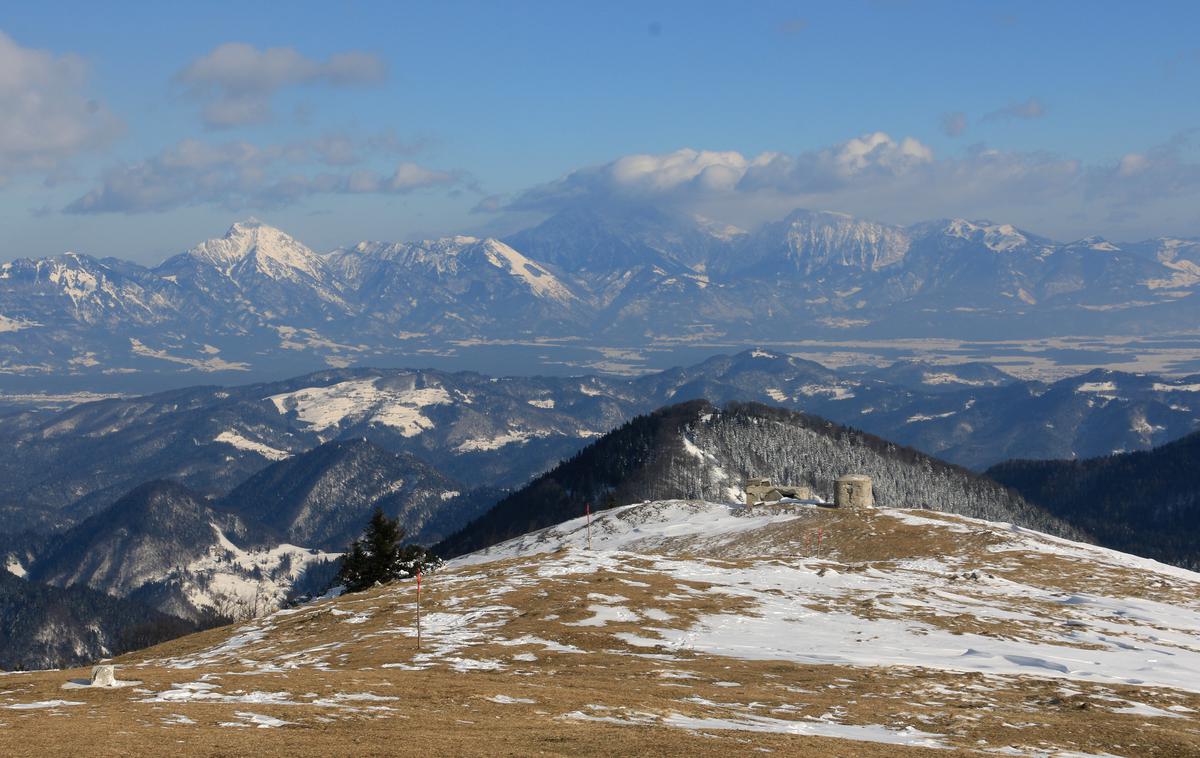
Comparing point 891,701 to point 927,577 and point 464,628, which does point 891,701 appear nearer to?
point 464,628

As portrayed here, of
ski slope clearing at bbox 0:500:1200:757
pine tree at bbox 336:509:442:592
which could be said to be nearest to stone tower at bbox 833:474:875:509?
ski slope clearing at bbox 0:500:1200:757

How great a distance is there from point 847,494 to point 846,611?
61782 millimetres

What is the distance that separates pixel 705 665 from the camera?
184ft

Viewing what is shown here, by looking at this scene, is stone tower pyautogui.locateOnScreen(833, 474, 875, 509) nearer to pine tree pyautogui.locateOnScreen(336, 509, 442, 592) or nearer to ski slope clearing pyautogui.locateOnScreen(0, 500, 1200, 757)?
ski slope clearing pyautogui.locateOnScreen(0, 500, 1200, 757)

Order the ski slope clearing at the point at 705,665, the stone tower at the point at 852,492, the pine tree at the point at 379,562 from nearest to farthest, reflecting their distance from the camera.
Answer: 1. the ski slope clearing at the point at 705,665
2. the pine tree at the point at 379,562
3. the stone tower at the point at 852,492

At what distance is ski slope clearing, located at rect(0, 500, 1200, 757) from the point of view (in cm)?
3809

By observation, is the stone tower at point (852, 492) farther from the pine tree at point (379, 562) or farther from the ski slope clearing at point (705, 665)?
the pine tree at point (379, 562)

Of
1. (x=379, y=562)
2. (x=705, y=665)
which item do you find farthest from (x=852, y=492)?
(x=705, y=665)

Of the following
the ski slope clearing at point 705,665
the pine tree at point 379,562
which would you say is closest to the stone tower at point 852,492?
the ski slope clearing at point 705,665

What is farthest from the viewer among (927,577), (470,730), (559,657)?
(927,577)

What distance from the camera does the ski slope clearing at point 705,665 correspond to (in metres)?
38.1

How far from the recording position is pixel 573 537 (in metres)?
143

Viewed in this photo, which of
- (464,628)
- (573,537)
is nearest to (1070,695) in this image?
(464,628)

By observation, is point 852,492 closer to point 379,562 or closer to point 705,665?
point 379,562
